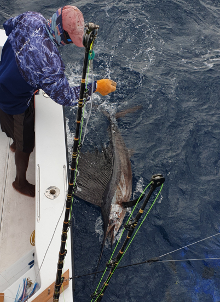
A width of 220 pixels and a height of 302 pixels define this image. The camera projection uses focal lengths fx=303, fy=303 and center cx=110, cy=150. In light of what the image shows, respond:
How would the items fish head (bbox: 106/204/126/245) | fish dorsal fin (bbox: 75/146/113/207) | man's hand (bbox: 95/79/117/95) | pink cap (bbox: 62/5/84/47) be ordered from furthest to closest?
fish dorsal fin (bbox: 75/146/113/207) < fish head (bbox: 106/204/126/245) < man's hand (bbox: 95/79/117/95) < pink cap (bbox: 62/5/84/47)

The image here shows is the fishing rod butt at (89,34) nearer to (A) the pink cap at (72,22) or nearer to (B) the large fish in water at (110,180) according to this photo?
(A) the pink cap at (72,22)

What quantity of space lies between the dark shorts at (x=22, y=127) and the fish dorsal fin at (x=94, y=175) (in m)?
1.30

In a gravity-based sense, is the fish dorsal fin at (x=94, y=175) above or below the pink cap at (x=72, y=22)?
below

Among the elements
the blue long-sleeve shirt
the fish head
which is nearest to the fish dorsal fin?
the fish head

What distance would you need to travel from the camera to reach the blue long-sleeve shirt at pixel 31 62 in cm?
249

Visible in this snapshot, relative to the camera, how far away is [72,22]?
7.90 ft

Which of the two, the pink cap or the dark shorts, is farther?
the dark shorts

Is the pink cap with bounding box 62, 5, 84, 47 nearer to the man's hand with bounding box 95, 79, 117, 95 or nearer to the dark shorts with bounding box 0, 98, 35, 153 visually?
the man's hand with bounding box 95, 79, 117, 95

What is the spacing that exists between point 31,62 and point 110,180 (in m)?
2.45

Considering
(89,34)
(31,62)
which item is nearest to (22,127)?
(31,62)

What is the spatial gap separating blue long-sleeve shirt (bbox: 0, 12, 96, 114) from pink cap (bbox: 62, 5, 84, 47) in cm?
20

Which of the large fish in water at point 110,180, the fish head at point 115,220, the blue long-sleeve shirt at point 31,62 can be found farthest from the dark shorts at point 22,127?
the fish head at point 115,220

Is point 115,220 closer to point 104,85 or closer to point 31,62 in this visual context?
point 104,85

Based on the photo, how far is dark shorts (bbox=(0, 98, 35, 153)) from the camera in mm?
3186
